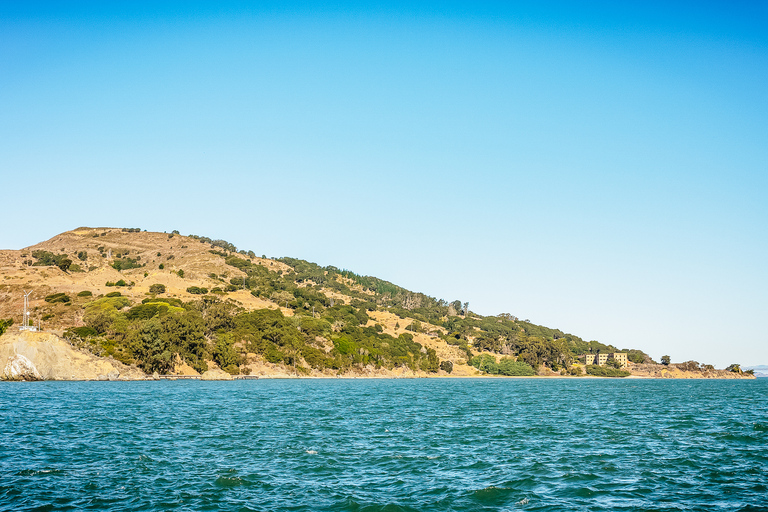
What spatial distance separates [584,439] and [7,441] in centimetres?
3631

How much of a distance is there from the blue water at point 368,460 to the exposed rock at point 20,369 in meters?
48.3

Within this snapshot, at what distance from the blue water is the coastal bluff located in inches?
1907

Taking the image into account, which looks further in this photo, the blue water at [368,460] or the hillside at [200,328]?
the hillside at [200,328]

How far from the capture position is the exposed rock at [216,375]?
124 m

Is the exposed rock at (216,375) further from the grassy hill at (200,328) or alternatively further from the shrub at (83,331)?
the shrub at (83,331)

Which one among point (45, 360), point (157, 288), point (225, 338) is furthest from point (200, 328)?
point (157, 288)

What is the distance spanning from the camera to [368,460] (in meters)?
30.8

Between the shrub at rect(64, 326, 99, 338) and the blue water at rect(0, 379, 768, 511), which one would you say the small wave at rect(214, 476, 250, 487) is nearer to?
the blue water at rect(0, 379, 768, 511)

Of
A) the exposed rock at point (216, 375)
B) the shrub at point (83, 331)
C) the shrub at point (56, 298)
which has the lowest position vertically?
the exposed rock at point (216, 375)

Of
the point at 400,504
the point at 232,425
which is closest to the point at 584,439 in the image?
the point at 400,504

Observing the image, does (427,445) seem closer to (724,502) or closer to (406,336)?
(724,502)

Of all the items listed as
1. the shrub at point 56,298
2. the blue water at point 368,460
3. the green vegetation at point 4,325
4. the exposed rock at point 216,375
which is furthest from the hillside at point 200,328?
the blue water at point 368,460

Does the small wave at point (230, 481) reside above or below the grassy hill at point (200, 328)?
below

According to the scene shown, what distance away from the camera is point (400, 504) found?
22078 mm
